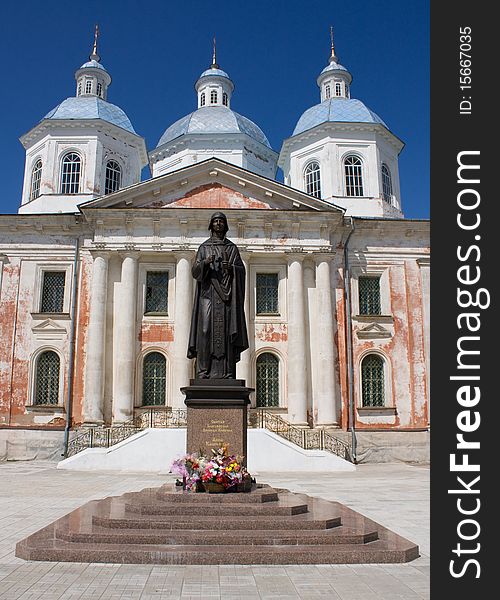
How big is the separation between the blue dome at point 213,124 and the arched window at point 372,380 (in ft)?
50.2

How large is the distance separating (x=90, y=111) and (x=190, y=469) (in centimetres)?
2869

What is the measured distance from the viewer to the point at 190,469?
9266mm

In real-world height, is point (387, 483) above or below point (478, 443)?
below

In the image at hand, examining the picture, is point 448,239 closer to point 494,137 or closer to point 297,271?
point 494,137

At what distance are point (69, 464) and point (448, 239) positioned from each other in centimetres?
1982

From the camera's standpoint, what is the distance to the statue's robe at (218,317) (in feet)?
Answer: 35.4

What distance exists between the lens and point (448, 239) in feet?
17.5

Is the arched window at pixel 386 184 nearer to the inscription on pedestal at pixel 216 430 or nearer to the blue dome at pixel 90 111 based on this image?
the blue dome at pixel 90 111

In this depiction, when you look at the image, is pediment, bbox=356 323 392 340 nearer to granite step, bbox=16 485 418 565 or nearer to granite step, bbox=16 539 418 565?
granite step, bbox=16 485 418 565

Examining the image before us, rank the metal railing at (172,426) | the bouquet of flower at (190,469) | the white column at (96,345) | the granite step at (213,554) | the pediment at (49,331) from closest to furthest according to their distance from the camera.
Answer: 1. the granite step at (213,554)
2. the bouquet of flower at (190,469)
3. the metal railing at (172,426)
4. the white column at (96,345)
5. the pediment at (49,331)

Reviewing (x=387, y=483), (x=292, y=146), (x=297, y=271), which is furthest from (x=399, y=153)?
(x=387, y=483)

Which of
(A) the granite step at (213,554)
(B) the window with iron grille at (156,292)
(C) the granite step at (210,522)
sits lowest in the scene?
(A) the granite step at (213,554)

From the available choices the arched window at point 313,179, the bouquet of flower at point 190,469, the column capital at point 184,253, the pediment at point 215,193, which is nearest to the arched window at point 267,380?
the column capital at point 184,253

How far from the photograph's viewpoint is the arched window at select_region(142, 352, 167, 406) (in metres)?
27.3
